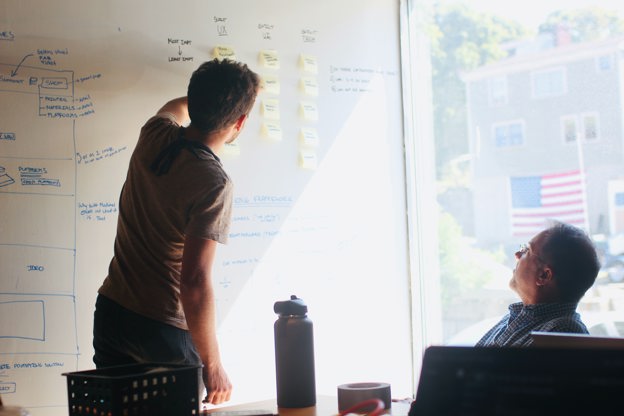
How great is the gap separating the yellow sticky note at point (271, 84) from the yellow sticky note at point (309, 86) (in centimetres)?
12

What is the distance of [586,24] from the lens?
119 inches

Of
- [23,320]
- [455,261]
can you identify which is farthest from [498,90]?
[23,320]

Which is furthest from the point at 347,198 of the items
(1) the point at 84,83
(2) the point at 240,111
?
(1) the point at 84,83

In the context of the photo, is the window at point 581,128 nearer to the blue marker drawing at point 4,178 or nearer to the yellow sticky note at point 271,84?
the yellow sticky note at point 271,84

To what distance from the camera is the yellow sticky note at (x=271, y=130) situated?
287 cm

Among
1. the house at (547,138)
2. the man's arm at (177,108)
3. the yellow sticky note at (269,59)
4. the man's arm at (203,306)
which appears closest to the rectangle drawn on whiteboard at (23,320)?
the man's arm at (203,306)

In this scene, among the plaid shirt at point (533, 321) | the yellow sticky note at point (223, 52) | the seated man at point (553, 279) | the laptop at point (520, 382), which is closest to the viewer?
the laptop at point (520, 382)

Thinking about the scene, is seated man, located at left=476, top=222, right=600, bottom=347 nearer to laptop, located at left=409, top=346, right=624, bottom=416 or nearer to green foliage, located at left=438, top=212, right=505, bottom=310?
laptop, located at left=409, top=346, right=624, bottom=416

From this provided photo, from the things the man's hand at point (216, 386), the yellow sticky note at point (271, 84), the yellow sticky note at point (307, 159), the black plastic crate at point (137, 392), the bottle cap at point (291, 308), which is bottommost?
the man's hand at point (216, 386)

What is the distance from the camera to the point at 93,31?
2510 millimetres

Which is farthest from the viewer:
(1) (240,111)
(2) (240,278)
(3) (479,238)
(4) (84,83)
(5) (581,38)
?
(3) (479,238)

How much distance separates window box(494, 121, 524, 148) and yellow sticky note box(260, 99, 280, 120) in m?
1.10

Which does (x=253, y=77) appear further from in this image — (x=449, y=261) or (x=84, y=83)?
(x=449, y=261)

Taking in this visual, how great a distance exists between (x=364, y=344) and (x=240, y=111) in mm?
1343
